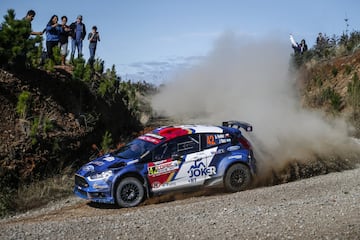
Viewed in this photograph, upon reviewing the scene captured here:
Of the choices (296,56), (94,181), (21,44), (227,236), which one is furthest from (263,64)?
(227,236)

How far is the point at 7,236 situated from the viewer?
29.8ft

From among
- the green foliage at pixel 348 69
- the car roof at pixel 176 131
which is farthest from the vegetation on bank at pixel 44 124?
the green foliage at pixel 348 69

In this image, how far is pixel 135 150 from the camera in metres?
12.3

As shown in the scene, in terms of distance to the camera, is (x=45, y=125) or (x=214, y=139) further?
(x=45, y=125)

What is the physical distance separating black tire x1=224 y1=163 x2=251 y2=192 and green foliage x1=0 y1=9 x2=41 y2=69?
6757mm

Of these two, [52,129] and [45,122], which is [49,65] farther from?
[45,122]

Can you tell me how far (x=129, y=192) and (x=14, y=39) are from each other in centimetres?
603

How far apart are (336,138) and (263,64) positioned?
60.4 feet

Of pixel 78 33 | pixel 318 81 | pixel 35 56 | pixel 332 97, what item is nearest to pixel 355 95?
pixel 332 97

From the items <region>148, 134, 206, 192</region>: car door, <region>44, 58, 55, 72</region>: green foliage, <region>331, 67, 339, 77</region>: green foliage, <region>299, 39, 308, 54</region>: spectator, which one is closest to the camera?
<region>148, 134, 206, 192</region>: car door

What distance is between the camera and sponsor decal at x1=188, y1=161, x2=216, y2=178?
40.0 ft

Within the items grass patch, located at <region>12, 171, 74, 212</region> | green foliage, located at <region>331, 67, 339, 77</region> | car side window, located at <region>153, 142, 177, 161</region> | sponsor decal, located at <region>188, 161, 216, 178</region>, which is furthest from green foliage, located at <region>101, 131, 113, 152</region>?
green foliage, located at <region>331, 67, 339, 77</region>

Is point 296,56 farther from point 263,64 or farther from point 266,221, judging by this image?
point 266,221

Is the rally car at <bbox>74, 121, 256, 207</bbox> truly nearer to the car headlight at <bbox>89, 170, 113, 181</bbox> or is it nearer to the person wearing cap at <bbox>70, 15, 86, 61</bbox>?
the car headlight at <bbox>89, 170, 113, 181</bbox>
